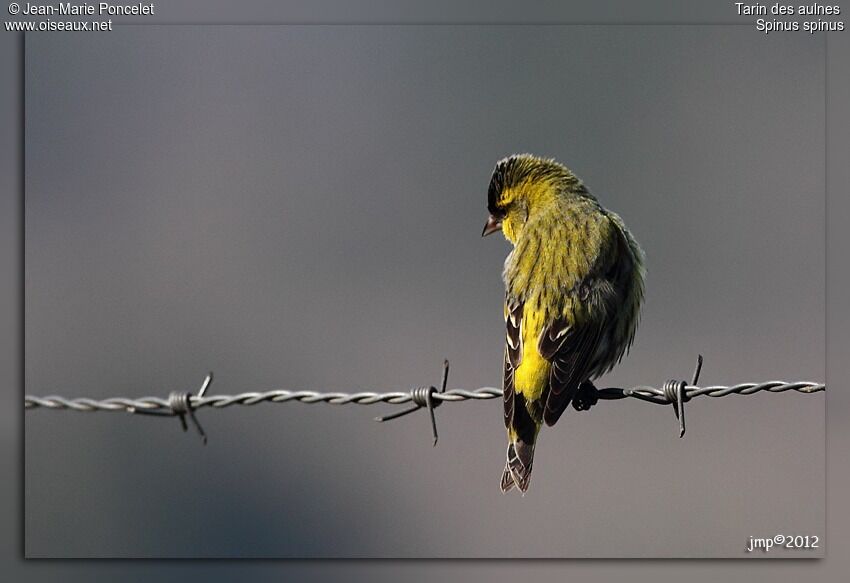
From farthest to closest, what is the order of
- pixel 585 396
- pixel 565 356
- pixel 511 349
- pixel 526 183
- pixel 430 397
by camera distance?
pixel 526 183
pixel 585 396
pixel 511 349
pixel 565 356
pixel 430 397

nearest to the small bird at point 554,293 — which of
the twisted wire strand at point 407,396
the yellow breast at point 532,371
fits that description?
the yellow breast at point 532,371

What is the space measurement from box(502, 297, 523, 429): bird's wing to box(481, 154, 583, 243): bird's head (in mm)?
735

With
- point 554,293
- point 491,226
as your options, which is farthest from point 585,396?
point 491,226

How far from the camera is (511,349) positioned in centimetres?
453

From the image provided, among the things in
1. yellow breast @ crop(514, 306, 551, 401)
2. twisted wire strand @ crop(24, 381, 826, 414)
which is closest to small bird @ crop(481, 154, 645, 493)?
yellow breast @ crop(514, 306, 551, 401)

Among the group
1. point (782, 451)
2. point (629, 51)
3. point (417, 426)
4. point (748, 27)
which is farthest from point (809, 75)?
point (417, 426)

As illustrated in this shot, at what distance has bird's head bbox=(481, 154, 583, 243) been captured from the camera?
209 inches

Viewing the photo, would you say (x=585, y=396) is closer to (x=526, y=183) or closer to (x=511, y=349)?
(x=511, y=349)

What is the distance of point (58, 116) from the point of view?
5.33 m

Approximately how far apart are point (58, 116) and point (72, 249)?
67cm

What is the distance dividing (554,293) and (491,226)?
90cm

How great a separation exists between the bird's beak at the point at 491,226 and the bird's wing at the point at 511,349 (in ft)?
2.42

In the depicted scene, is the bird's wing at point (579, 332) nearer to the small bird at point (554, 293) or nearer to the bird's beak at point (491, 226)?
the small bird at point (554, 293)

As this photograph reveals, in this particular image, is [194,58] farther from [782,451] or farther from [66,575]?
[782,451]
